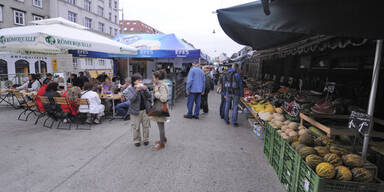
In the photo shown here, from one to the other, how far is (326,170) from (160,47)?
9271mm

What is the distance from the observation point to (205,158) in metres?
3.89

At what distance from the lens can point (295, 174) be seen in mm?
2611

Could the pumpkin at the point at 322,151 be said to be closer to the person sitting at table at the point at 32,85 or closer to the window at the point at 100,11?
the person sitting at table at the point at 32,85

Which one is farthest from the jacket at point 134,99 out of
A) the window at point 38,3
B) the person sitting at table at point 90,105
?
the window at point 38,3

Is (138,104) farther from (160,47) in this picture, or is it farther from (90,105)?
(160,47)

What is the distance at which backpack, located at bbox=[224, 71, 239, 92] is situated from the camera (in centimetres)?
593

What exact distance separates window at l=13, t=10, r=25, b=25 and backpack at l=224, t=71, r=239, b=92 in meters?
25.4

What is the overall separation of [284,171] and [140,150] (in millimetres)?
2819

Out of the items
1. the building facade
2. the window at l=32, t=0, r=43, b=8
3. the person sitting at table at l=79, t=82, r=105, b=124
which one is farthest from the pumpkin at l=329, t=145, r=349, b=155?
the building facade

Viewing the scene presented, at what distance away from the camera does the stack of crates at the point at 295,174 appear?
2.05 meters

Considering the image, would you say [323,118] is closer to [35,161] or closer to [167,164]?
[167,164]

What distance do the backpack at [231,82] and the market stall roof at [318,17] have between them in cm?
326

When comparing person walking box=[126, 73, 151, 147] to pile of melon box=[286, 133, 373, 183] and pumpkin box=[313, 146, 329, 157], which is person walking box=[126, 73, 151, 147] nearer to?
pile of melon box=[286, 133, 373, 183]

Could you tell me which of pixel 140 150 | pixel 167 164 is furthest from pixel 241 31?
pixel 140 150
